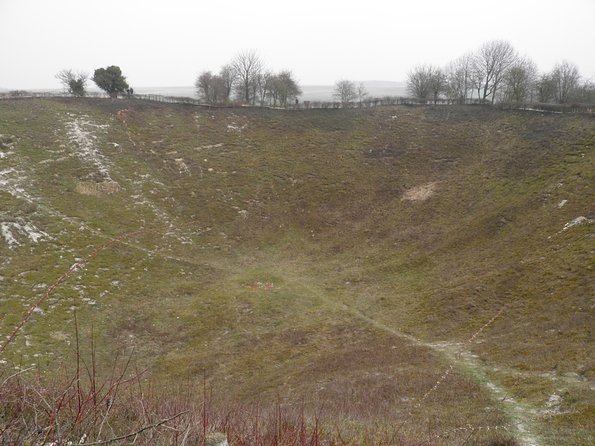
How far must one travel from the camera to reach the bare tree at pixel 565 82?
69725mm

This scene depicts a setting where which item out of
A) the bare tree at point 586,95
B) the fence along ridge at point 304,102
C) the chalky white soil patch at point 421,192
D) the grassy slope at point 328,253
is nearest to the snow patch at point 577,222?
the grassy slope at point 328,253

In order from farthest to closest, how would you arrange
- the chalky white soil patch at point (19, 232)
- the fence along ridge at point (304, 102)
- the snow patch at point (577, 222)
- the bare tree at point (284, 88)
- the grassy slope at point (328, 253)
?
the bare tree at point (284, 88) < the fence along ridge at point (304, 102) < the chalky white soil patch at point (19, 232) < the snow patch at point (577, 222) < the grassy slope at point (328, 253)

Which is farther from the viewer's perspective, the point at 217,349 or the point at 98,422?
the point at 217,349

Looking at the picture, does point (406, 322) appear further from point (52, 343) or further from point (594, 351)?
point (52, 343)

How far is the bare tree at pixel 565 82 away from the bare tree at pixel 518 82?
3.65 metres

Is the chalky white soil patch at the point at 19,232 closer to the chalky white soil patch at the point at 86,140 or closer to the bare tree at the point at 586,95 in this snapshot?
the chalky white soil patch at the point at 86,140

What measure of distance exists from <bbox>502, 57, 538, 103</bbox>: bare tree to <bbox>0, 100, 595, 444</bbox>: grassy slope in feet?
43.1

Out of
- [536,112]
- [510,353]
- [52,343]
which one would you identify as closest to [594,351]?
[510,353]

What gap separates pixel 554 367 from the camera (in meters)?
18.4

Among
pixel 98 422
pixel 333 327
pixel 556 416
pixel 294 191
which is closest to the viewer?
pixel 98 422

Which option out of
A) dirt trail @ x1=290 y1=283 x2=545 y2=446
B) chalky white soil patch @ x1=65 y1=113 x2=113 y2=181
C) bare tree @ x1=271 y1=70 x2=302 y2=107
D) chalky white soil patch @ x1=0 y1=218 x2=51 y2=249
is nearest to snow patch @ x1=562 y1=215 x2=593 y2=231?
dirt trail @ x1=290 y1=283 x2=545 y2=446

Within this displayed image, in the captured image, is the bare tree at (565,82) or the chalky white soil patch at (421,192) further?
the bare tree at (565,82)

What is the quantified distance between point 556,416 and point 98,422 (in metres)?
15.7

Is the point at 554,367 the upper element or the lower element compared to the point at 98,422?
lower
